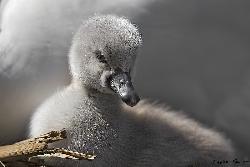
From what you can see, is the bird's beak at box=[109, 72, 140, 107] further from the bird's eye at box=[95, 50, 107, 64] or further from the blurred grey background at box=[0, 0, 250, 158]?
the blurred grey background at box=[0, 0, 250, 158]

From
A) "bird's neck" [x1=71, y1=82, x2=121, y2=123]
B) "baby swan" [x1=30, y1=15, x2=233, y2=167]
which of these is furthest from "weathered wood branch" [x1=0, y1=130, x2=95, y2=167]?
"bird's neck" [x1=71, y1=82, x2=121, y2=123]

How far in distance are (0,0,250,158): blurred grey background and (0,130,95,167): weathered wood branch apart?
0.18 metres

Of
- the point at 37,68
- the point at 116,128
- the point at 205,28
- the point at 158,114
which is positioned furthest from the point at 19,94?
the point at 205,28

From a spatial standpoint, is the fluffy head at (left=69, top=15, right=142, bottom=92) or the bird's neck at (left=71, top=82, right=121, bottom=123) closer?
the fluffy head at (left=69, top=15, right=142, bottom=92)

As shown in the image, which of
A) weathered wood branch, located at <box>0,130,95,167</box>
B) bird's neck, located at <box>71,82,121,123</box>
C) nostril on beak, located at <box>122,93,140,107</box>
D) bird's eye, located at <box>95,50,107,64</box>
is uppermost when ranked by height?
bird's eye, located at <box>95,50,107,64</box>

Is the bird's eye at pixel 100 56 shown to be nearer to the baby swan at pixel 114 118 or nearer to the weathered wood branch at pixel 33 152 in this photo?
the baby swan at pixel 114 118

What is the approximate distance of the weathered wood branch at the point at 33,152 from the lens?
2576 mm

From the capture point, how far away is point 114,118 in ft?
9.42

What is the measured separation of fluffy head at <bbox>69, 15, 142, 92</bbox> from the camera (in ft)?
8.63

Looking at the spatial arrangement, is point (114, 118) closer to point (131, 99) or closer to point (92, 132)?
point (92, 132)

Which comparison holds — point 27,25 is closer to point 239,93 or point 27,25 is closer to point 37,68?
point 37,68

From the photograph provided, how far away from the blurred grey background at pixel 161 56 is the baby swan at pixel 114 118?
0.06 metres

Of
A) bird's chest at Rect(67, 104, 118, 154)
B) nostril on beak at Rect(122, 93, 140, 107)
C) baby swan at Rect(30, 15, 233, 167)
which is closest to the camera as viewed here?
nostril on beak at Rect(122, 93, 140, 107)

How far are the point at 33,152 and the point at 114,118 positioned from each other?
415 millimetres
